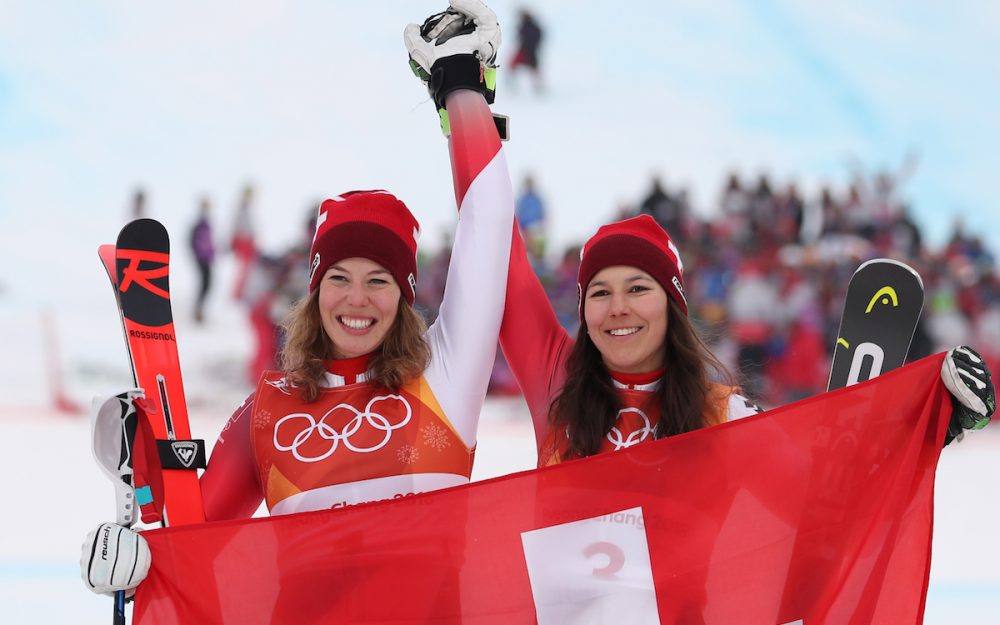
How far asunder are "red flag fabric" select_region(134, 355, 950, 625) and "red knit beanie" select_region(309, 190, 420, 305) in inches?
26.2

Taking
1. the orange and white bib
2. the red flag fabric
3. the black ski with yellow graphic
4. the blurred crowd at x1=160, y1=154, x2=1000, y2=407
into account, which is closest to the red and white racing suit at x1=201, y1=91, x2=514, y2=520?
the orange and white bib

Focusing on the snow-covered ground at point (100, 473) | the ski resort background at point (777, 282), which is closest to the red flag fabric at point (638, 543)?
the snow-covered ground at point (100, 473)

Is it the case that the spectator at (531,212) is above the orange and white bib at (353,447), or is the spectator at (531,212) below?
above

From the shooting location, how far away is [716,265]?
10.1 m

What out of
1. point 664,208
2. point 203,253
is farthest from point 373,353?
point 664,208

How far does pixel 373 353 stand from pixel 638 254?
705 millimetres

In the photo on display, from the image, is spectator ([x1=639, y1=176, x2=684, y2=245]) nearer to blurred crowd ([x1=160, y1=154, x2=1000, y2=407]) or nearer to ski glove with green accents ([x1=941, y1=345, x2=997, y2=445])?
blurred crowd ([x1=160, y1=154, x2=1000, y2=407])

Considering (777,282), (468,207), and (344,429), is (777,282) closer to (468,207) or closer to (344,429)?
(468,207)

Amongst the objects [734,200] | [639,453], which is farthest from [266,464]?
[734,200]

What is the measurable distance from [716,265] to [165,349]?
306 inches

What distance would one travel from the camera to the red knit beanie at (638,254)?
8.56 ft

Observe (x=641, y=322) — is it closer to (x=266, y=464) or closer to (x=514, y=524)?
(x=514, y=524)

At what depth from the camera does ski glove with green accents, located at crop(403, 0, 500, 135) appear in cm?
300

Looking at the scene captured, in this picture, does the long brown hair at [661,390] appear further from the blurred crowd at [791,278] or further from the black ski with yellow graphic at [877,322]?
the blurred crowd at [791,278]
